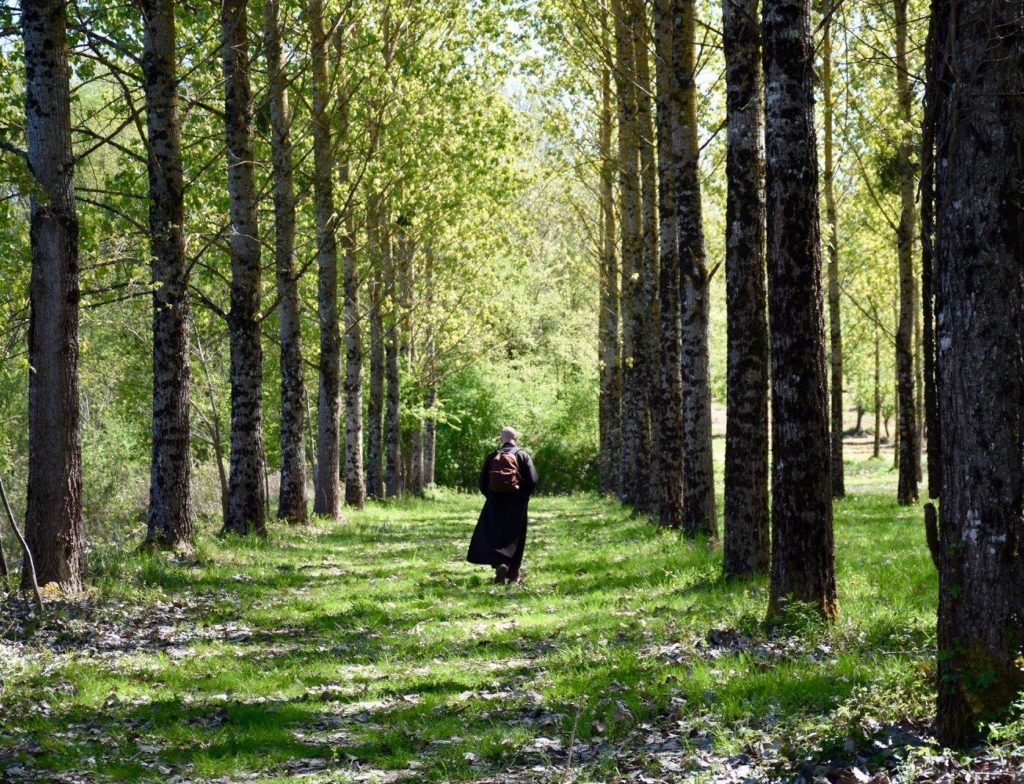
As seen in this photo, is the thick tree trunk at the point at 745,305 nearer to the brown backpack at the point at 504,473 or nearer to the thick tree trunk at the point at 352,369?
the brown backpack at the point at 504,473

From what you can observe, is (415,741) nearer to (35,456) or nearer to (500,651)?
(500,651)

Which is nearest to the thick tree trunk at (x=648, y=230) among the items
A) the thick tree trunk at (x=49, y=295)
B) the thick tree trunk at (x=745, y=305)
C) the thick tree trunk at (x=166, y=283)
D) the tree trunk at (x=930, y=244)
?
the thick tree trunk at (x=745, y=305)

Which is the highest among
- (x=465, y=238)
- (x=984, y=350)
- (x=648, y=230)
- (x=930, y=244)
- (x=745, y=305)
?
(x=465, y=238)

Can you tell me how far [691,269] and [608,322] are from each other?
20.8m

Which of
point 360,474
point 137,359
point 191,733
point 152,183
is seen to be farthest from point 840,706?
point 137,359

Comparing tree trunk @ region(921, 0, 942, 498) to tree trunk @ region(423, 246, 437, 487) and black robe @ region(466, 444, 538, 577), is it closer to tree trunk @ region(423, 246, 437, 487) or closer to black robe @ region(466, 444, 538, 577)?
black robe @ region(466, 444, 538, 577)

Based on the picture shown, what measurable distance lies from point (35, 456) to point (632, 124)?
15.7 m

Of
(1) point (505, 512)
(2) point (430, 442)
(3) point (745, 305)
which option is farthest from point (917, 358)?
(3) point (745, 305)

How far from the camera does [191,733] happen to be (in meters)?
7.12

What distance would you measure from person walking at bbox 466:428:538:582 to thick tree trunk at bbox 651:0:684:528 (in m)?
3.25

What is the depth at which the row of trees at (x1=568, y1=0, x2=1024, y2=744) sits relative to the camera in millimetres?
5086

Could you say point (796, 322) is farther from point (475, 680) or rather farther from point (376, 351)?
point (376, 351)

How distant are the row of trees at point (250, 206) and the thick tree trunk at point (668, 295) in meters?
5.83

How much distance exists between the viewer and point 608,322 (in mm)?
35688
